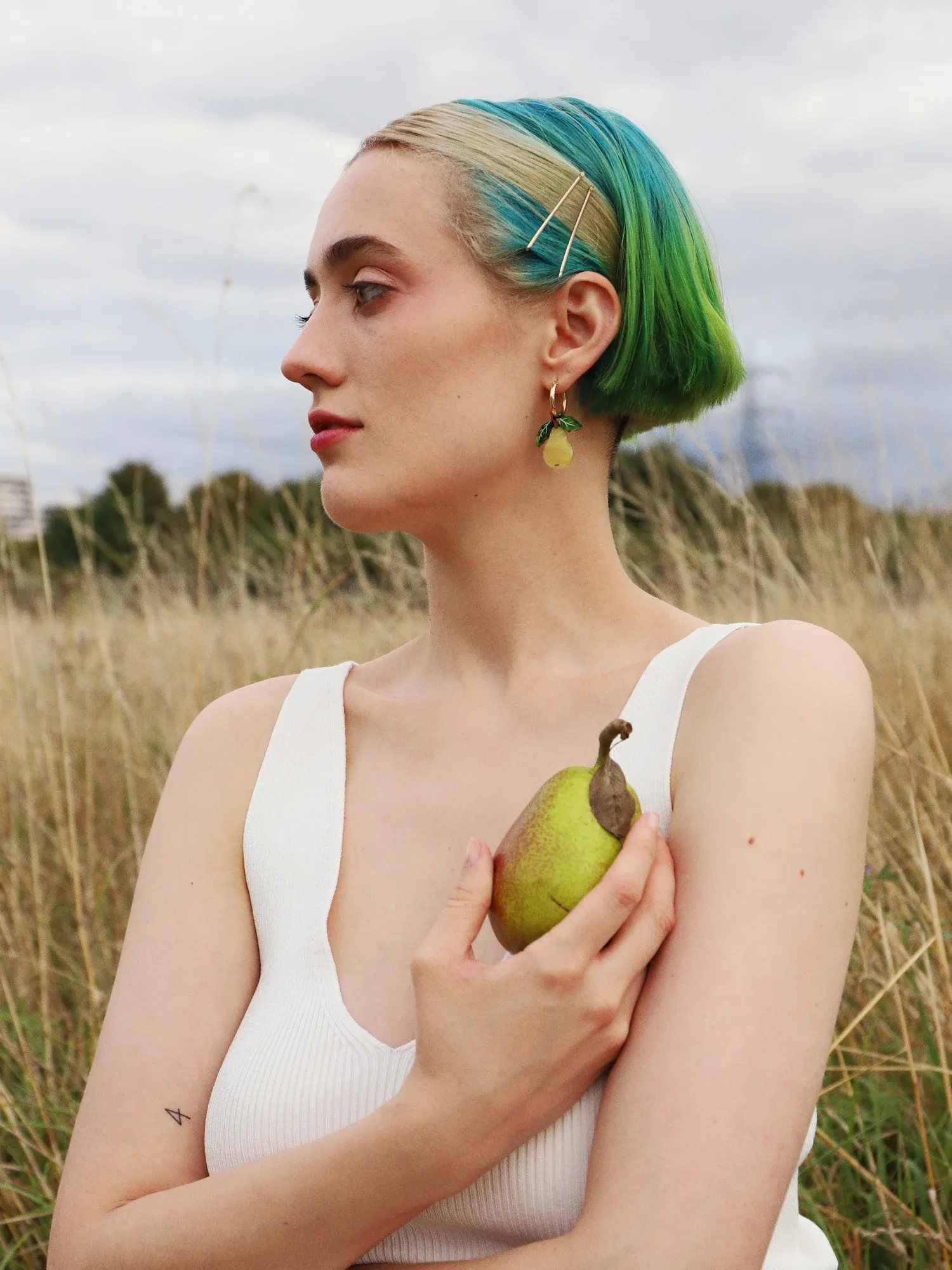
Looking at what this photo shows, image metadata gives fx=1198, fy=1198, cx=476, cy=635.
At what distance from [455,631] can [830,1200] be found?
131cm

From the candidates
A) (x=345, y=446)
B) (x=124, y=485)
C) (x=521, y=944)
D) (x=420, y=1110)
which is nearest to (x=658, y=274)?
(x=345, y=446)

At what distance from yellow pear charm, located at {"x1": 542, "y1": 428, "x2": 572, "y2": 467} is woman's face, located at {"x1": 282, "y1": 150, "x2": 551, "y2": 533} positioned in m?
0.03

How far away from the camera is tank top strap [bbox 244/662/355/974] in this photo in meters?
1.61

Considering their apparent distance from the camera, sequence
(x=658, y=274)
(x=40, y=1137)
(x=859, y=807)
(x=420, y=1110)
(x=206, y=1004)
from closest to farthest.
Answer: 1. (x=420, y=1110)
2. (x=859, y=807)
3. (x=206, y=1004)
4. (x=658, y=274)
5. (x=40, y=1137)

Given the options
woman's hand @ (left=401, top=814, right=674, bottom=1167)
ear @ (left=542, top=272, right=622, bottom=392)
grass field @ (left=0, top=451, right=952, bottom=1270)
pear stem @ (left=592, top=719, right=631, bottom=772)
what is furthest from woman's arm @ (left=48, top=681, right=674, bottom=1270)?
grass field @ (left=0, top=451, right=952, bottom=1270)

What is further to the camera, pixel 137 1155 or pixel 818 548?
pixel 818 548

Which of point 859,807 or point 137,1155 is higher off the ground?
point 859,807

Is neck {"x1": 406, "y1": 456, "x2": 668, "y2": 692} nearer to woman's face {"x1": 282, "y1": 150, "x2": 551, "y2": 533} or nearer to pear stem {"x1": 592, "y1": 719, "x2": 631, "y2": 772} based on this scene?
woman's face {"x1": 282, "y1": 150, "x2": 551, "y2": 533}

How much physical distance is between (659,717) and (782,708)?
0.60 ft

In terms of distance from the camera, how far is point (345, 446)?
1.68 meters

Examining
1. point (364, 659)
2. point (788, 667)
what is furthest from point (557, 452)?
point (364, 659)

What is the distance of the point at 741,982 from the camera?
1.26 metres

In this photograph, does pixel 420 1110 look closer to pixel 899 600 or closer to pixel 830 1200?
pixel 830 1200

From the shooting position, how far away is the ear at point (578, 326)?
5.70 feet
